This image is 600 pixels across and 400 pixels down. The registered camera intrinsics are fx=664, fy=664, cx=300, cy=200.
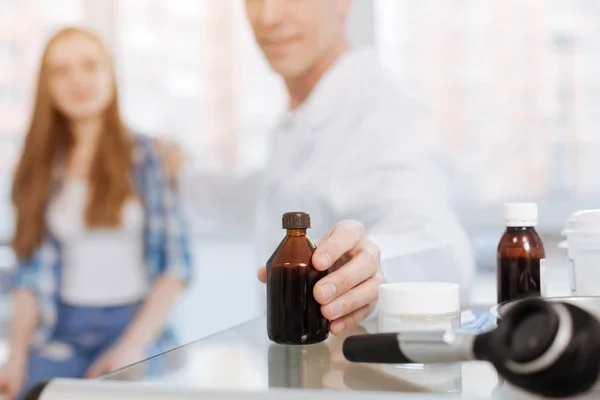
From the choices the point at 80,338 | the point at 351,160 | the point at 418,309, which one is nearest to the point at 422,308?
the point at 418,309

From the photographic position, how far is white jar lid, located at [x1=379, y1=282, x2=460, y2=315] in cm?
54

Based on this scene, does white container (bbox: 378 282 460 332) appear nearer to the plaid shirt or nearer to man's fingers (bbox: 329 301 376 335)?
man's fingers (bbox: 329 301 376 335)

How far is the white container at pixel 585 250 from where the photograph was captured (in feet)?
2.22

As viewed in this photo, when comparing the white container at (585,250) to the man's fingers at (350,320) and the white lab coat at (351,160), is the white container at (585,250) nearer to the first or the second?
the man's fingers at (350,320)

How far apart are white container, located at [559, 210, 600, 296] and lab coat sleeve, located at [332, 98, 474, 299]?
229mm

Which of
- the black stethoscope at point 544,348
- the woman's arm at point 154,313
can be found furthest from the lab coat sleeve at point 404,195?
the woman's arm at point 154,313

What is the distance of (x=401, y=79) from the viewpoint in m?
1.65

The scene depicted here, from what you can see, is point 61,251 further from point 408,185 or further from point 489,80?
point 489,80

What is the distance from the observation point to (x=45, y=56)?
76.0 inches

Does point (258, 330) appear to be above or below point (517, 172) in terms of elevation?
below

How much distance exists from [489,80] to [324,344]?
3.79 feet

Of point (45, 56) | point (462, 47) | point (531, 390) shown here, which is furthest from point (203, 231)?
point (531, 390)

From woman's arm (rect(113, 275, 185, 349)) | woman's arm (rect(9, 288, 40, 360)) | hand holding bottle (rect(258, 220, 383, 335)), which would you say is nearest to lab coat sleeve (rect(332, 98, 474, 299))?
hand holding bottle (rect(258, 220, 383, 335))

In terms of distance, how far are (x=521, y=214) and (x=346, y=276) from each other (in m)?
0.21
